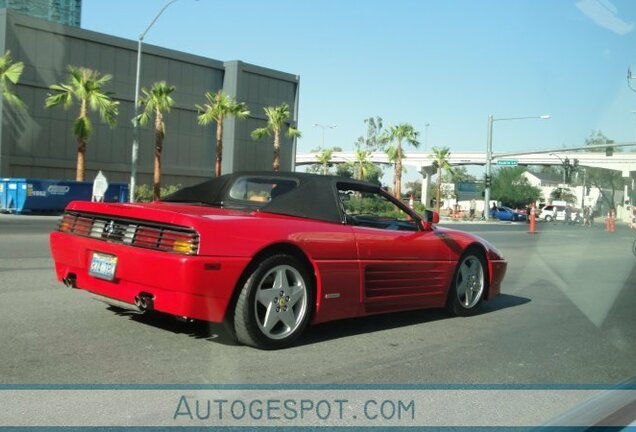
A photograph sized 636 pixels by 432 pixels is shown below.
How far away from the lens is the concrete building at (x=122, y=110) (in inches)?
1436

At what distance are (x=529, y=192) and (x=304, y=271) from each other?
87705 mm

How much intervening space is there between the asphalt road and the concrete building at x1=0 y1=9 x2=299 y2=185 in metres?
31.5

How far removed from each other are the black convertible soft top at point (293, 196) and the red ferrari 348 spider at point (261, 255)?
1 cm

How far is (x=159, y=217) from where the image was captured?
16.5 feet

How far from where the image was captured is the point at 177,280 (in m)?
4.77

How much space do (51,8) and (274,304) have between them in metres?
70.9

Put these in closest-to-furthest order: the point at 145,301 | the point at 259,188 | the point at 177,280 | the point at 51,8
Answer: the point at 177,280 < the point at 145,301 < the point at 259,188 < the point at 51,8

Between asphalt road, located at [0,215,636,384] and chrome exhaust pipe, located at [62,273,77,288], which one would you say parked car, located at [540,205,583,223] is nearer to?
asphalt road, located at [0,215,636,384]

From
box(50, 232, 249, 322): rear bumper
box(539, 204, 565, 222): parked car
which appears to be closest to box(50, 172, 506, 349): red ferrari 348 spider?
box(50, 232, 249, 322): rear bumper

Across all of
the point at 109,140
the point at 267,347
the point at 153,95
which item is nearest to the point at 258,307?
the point at 267,347

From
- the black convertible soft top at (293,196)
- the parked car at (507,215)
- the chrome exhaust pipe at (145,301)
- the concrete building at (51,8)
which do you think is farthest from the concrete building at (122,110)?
the chrome exhaust pipe at (145,301)

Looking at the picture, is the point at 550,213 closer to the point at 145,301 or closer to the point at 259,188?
the point at 259,188

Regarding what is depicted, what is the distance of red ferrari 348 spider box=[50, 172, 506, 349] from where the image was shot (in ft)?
16.0

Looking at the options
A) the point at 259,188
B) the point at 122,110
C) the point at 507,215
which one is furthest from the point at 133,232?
the point at 507,215
